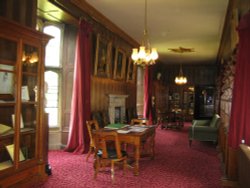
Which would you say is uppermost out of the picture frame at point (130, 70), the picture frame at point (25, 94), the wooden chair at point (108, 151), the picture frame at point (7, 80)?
the picture frame at point (130, 70)

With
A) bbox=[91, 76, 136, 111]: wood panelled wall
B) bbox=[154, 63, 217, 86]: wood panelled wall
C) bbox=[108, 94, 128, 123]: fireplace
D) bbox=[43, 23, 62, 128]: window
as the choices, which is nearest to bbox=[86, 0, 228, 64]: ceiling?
bbox=[43, 23, 62, 128]: window

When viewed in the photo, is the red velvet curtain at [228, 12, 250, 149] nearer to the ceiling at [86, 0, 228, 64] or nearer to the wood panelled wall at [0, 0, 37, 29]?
the ceiling at [86, 0, 228, 64]

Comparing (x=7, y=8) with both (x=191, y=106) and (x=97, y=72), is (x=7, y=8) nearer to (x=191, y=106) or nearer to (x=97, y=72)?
(x=97, y=72)

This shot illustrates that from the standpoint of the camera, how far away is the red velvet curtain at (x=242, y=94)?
11.1 feet

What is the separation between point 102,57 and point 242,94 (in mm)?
4193

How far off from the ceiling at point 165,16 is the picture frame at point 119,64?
69cm

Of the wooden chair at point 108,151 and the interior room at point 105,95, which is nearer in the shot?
the interior room at point 105,95

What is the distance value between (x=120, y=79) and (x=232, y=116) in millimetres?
4888

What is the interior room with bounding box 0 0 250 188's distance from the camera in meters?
3.42

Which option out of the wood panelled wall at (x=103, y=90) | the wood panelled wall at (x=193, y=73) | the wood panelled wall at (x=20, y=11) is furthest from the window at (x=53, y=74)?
the wood panelled wall at (x=193, y=73)

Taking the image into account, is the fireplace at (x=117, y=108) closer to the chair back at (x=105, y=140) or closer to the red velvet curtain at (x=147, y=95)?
the red velvet curtain at (x=147, y=95)

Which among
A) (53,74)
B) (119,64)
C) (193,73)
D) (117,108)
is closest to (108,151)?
(53,74)

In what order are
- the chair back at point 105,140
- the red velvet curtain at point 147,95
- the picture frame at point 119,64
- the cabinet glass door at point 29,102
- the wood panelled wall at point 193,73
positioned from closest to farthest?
1. the cabinet glass door at point 29,102
2. the chair back at point 105,140
3. the picture frame at point 119,64
4. the red velvet curtain at point 147,95
5. the wood panelled wall at point 193,73

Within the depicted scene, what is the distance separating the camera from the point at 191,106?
15.7 metres
